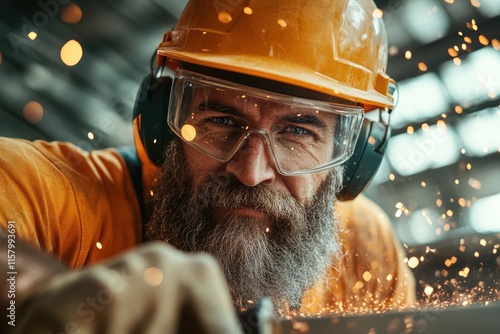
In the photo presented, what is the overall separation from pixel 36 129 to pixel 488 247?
3.36 ft

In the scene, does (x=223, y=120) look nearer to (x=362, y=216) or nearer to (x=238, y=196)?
(x=238, y=196)

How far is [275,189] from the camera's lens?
1.40m

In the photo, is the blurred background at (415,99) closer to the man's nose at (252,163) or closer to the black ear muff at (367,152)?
the black ear muff at (367,152)

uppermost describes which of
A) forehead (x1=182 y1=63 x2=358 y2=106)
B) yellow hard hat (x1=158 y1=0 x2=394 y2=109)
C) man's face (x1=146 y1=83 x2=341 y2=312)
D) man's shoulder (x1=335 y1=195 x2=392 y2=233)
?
yellow hard hat (x1=158 y1=0 x2=394 y2=109)

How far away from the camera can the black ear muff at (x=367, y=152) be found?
1.57m

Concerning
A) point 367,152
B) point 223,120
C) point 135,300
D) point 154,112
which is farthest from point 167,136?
point 135,300

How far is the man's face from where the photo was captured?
1.37 meters

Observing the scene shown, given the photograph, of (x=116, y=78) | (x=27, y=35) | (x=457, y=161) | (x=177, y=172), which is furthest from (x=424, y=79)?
(x=27, y=35)

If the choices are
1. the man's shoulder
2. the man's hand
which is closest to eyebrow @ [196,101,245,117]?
the man's shoulder

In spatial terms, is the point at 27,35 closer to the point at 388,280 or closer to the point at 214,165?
the point at 214,165

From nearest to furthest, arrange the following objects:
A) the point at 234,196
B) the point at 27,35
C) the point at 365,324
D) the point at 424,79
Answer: the point at 365,324, the point at 234,196, the point at 27,35, the point at 424,79

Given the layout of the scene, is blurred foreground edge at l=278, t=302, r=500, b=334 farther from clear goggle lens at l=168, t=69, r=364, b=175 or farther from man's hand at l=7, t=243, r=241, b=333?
clear goggle lens at l=168, t=69, r=364, b=175

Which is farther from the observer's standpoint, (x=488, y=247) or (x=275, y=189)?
(x=488, y=247)

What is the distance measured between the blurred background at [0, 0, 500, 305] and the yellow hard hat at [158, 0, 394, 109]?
0.71 feet
